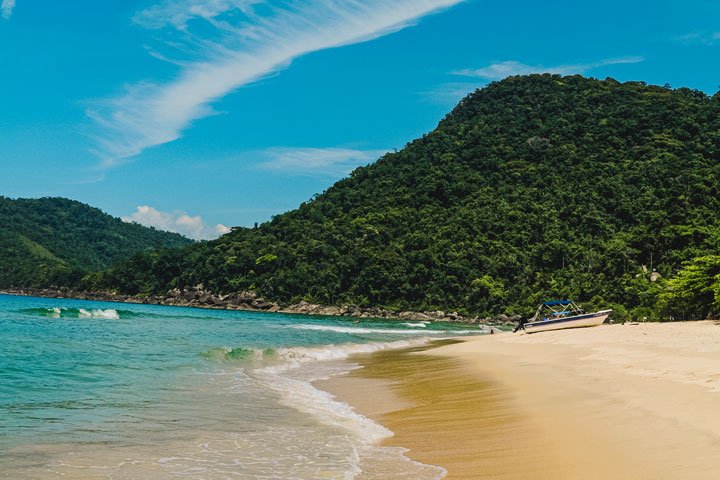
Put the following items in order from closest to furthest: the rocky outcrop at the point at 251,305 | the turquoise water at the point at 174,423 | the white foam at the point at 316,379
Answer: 1. the turquoise water at the point at 174,423
2. the white foam at the point at 316,379
3. the rocky outcrop at the point at 251,305

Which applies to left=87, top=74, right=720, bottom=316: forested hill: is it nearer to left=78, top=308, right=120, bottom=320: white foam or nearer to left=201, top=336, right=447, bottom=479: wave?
left=78, top=308, right=120, bottom=320: white foam

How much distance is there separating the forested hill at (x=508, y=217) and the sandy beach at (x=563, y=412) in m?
55.8

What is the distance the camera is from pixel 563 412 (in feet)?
30.6

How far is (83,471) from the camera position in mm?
6887

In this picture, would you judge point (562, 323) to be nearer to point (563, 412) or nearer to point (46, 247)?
point (563, 412)

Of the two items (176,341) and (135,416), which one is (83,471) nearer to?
(135,416)

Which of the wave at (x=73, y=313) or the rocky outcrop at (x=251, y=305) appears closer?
the wave at (x=73, y=313)

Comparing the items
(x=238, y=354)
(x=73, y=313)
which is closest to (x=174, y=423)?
(x=238, y=354)

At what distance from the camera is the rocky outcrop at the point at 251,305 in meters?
82.9

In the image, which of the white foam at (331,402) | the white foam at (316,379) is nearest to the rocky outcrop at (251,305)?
the white foam at (316,379)

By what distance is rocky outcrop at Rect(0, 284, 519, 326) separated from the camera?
8288 cm

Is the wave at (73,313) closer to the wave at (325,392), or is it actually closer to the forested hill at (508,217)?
the wave at (325,392)

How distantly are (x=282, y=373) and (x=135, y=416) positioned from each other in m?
8.59

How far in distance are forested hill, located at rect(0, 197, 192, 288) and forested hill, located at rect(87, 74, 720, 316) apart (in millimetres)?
24291
